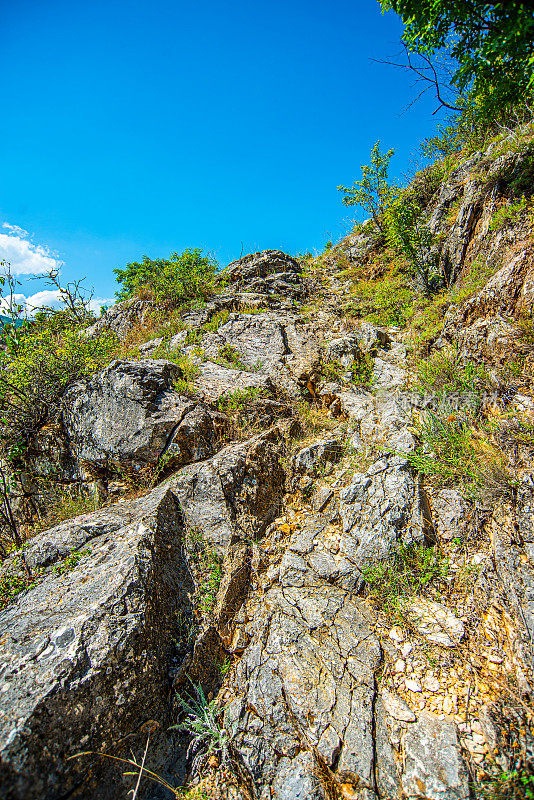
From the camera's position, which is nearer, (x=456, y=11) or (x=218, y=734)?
(x=218, y=734)

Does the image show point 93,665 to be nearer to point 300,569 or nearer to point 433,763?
point 300,569

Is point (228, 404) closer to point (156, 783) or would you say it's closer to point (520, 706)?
point (156, 783)

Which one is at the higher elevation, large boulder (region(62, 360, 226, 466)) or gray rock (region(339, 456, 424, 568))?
large boulder (region(62, 360, 226, 466))

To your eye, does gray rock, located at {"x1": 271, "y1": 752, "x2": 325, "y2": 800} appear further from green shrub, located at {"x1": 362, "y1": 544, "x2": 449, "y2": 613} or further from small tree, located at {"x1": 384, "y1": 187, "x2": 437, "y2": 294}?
small tree, located at {"x1": 384, "y1": 187, "x2": 437, "y2": 294}

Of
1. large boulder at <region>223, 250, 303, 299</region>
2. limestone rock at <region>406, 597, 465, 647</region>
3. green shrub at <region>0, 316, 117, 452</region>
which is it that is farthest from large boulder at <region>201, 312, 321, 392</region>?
limestone rock at <region>406, 597, 465, 647</region>

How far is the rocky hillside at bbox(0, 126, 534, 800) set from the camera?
2.76 m

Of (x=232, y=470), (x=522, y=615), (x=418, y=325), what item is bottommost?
(x=522, y=615)

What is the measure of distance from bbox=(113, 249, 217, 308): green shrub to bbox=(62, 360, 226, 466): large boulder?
528 cm

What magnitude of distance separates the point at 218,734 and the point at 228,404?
4448 mm

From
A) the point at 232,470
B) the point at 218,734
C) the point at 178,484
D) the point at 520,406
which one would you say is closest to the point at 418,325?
the point at 520,406

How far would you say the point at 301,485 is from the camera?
5078 millimetres

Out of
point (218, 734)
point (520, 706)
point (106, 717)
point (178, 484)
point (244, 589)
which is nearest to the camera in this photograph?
point (520, 706)

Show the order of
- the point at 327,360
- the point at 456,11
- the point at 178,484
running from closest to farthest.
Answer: the point at 178,484 < the point at 456,11 < the point at 327,360

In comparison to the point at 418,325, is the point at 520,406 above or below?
below
